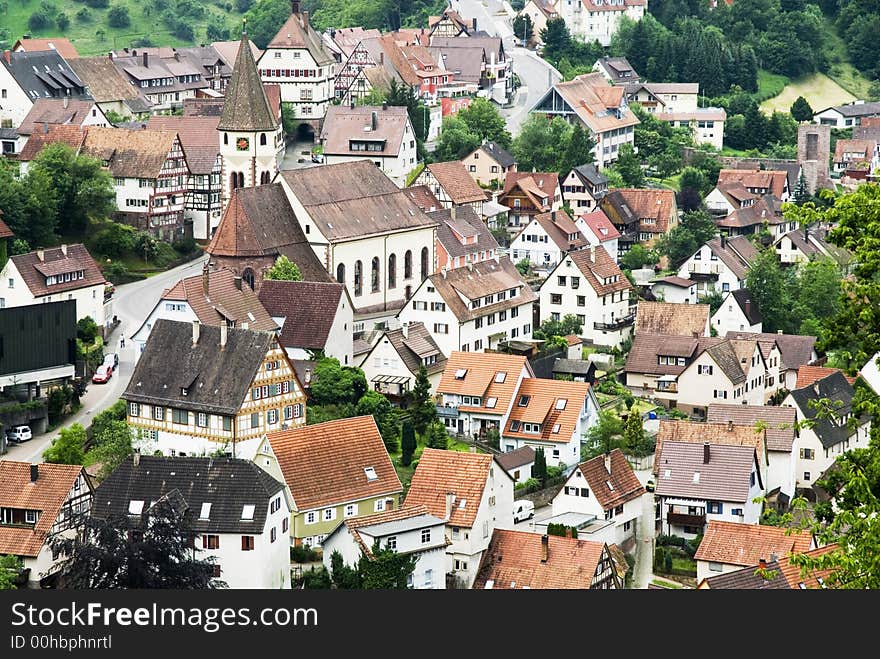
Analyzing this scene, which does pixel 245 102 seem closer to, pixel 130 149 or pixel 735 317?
pixel 130 149

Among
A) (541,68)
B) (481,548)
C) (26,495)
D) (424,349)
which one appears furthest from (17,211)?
(541,68)

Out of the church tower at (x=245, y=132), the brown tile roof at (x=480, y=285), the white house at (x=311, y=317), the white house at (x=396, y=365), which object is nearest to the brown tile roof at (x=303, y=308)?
the white house at (x=311, y=317)

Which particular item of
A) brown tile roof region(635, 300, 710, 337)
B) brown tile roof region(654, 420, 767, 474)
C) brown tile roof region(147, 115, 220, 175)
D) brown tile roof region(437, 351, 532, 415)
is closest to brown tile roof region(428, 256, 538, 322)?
brown tile roof region(635, 300, 710, 337)

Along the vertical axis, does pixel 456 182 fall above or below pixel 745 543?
below

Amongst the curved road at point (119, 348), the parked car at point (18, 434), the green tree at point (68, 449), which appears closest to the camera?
the green tree at point (68, 449)

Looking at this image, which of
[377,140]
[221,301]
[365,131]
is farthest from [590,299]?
[365,131]

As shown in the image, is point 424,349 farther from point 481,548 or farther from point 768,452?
point 481,548

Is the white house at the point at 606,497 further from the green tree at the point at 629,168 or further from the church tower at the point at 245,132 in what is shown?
the green tree at the point at 629,168
